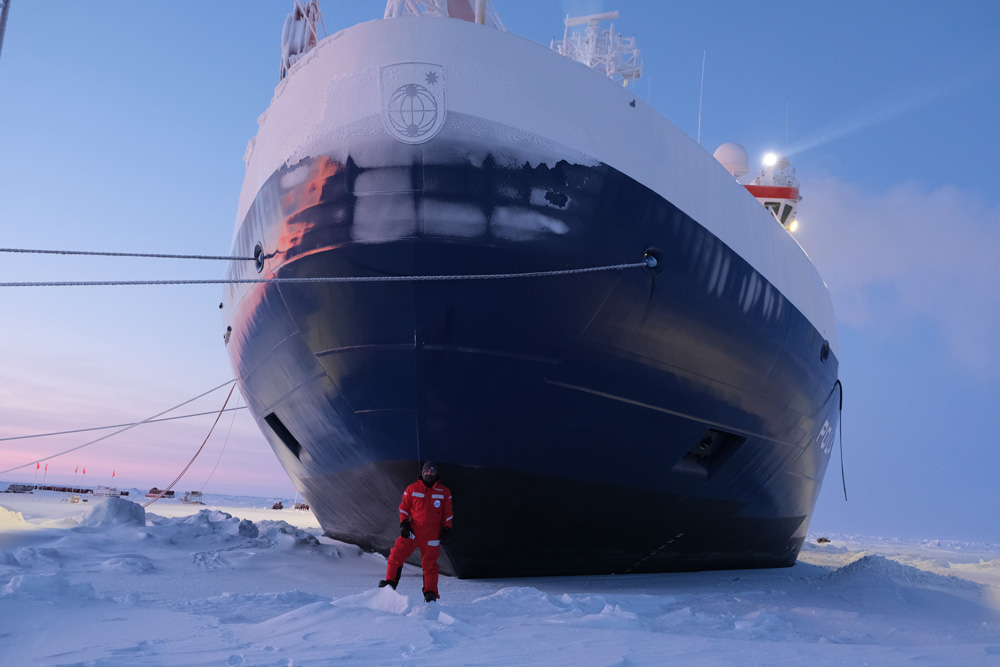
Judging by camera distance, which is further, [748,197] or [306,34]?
[306,34]

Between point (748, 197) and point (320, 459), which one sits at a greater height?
point (748, 197)

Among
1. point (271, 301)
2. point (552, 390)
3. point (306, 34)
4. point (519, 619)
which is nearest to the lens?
point (519, 619)

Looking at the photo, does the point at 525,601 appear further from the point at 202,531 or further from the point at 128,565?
the point at 202,531

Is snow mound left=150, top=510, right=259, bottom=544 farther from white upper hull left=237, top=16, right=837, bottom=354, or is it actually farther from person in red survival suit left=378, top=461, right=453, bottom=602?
white upper hull left=237, top=16, right=837, bottom=354

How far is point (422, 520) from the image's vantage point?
5.05m

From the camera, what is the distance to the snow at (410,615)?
3.07m

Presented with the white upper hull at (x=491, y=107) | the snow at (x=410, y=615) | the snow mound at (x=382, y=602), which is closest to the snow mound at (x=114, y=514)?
the snow at (x=410, y=615)

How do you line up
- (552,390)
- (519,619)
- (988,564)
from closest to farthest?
(519,619) → (552,390) → (988,564)

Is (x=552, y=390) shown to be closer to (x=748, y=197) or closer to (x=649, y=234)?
(x=649, y=234)

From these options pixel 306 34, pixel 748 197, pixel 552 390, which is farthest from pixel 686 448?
pixel 306 34

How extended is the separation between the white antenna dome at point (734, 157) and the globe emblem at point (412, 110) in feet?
32.2

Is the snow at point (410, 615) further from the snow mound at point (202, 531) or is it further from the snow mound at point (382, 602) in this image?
the snow mound at point (202, 531)

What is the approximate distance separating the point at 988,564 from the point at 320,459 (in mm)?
15365

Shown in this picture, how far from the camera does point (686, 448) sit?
21.4 ft
